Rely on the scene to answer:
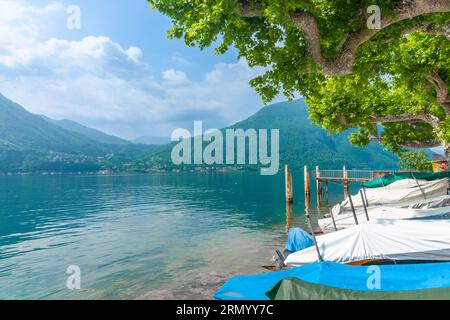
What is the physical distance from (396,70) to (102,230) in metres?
30.7

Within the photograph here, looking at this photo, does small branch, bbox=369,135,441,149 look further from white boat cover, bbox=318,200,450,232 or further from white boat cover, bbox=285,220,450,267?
white boat cover, bbox=285,220,450,267

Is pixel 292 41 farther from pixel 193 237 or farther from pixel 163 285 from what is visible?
pixel 193 237

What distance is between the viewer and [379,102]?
30.0m

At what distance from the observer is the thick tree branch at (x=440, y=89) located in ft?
74.3

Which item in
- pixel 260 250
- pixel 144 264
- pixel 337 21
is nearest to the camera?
pixel 337 21

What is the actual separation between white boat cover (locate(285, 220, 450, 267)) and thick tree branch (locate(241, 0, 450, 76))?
23.2ft

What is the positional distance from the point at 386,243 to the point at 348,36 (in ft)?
29.3

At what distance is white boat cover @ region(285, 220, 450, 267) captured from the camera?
9.77 m

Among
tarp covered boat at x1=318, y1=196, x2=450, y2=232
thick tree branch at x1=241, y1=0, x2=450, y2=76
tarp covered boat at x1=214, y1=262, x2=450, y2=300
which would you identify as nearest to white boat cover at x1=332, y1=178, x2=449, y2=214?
tarp covered boat at x1=318, y1=196, x2=450, y2=232

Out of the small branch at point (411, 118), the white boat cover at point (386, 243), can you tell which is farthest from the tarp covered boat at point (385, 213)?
the small branch at point (411, 118)
